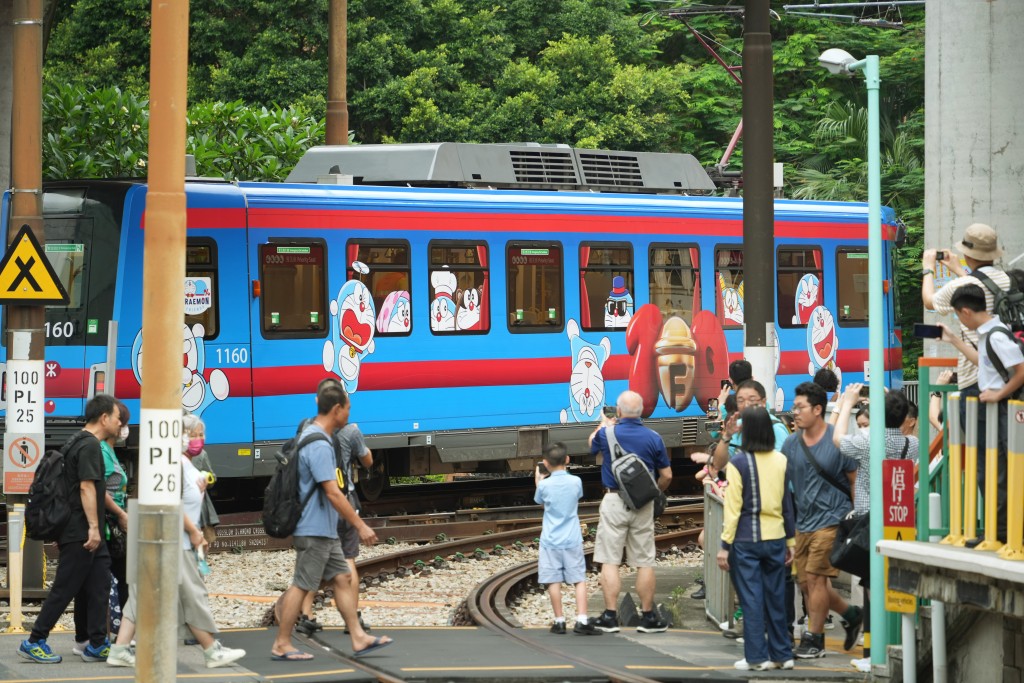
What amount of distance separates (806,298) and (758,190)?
732 cm

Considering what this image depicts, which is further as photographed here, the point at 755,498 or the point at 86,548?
the point at 755,498

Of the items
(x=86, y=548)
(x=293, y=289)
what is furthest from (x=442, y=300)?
(x=86, y=548)

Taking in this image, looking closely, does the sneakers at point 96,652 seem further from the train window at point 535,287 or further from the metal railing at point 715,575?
the train window at point 535,287

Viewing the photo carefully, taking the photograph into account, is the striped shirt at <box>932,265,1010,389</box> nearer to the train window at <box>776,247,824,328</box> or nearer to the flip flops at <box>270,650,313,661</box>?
the flip flops at <box>270,650,313,661</box>

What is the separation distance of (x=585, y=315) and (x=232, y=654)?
896 centimetres

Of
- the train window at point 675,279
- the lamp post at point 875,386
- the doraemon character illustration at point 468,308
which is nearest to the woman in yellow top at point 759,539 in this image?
the lamp post at point 875,386

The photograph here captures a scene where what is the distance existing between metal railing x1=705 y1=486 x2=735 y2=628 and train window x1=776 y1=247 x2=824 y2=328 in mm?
8049

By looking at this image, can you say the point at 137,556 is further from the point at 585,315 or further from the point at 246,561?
the point at 585,315

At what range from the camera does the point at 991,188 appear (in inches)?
378

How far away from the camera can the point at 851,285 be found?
20.3m

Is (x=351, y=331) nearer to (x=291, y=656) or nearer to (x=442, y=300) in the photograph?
(x=442, y=300)

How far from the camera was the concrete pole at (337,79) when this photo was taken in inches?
798

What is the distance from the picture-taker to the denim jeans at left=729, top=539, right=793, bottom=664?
31.5 ft

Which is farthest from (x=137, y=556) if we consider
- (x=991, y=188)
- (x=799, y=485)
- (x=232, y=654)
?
(x=991, y=188)
